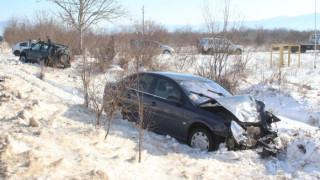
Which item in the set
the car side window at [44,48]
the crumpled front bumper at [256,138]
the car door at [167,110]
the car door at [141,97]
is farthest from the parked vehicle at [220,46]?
the car side window at [44,48]

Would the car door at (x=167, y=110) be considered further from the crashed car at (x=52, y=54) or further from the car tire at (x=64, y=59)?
the car tire at (x=64, y=59)

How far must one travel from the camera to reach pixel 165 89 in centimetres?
685

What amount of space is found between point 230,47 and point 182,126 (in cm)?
621

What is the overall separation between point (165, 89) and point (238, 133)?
1.91 metres

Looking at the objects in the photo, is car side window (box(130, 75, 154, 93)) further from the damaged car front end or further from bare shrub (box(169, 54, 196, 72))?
bare shrub (box(169, 54, 196, 72))

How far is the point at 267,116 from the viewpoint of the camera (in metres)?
6.48

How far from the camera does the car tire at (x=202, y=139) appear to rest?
5836mm

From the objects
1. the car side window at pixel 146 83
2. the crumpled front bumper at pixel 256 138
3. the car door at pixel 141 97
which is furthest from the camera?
the car side window at pixel 146 83

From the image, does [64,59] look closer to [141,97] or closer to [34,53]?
[34,53]

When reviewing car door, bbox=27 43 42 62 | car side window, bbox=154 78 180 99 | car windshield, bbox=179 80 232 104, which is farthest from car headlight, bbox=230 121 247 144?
car door, bbox=27 43 42 62

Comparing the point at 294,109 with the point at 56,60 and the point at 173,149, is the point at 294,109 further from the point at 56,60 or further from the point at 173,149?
the point at 56,60

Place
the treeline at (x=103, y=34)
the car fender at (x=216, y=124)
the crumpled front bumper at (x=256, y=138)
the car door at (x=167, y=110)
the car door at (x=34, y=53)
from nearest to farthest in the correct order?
1. the crumpled front bumper at (x=256, y=138)
2. the car fender at (x=216, y=124)
3. the car door at (x=167, y=110)
4. the treeline at (x=103, y=34)
5. the car door at (x=34, y=53)

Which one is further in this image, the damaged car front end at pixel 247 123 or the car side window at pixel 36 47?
the car side window at pixel 36 47

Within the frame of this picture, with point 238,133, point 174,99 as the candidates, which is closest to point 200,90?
point 174,99
